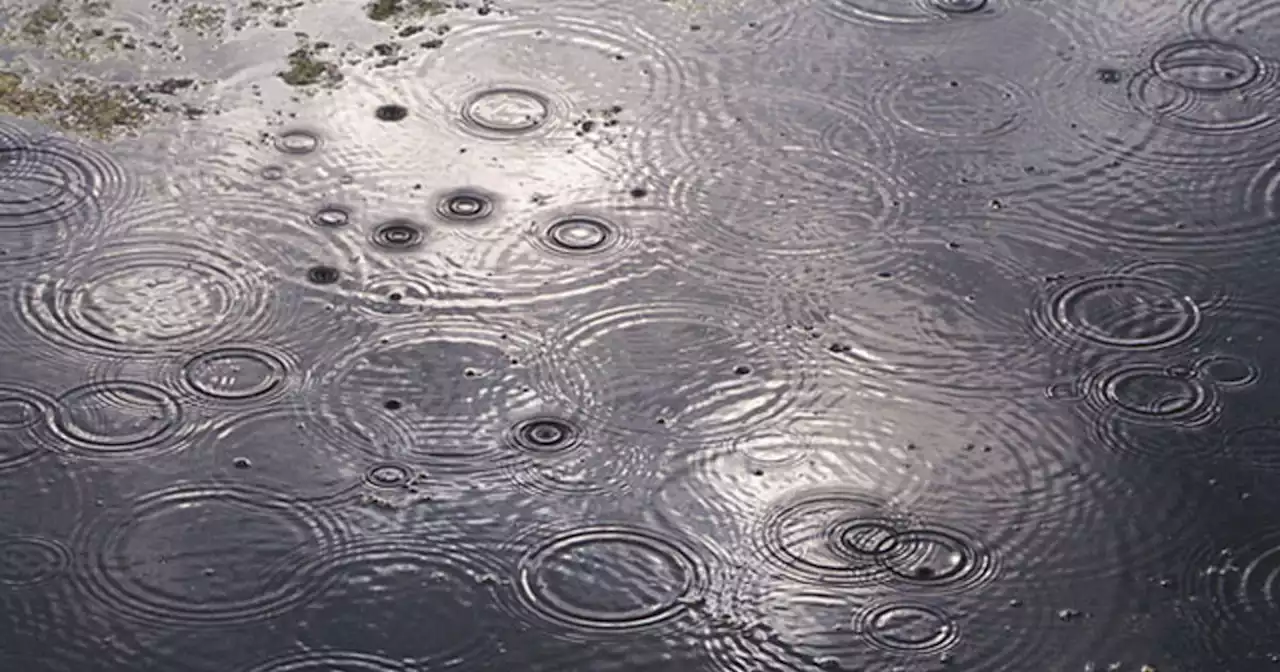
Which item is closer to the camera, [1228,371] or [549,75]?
[1228,371]

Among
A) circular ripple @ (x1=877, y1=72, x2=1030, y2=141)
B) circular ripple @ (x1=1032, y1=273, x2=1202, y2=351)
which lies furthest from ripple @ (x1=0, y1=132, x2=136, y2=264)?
circular ripple @ (x1=1032, y1=273, x2=1202, y2=351)

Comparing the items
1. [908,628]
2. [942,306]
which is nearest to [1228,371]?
[942,306]

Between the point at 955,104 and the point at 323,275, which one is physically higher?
the point at 955,104

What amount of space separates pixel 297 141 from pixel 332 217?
20 centimetres

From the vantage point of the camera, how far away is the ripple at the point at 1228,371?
254cm

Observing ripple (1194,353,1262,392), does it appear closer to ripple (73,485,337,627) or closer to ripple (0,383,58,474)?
ripple (73,485,337,627)

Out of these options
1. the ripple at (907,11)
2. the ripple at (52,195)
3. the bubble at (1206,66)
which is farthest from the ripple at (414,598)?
the bubble at (1206,66)

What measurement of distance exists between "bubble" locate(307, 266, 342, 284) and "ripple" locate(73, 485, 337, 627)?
0.39 metres

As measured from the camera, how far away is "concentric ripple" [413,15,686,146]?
9.75 ft

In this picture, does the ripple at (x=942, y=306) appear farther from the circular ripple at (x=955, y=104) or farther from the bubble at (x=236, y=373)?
the bubble at (x=236, y=373)

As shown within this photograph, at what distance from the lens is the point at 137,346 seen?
8.41ft

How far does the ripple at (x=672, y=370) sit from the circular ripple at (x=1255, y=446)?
520mm

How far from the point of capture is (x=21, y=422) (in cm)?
247

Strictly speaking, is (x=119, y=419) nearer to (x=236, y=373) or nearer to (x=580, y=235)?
(x=236, y=373)
